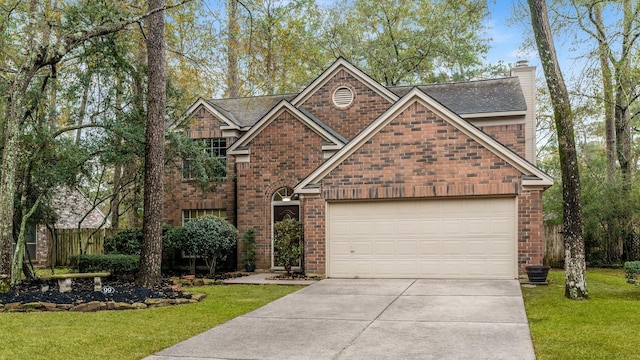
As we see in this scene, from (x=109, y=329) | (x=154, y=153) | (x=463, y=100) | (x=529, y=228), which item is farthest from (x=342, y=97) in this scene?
(x=109, y=329)

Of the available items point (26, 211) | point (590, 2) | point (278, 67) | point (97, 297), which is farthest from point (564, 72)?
point (26, 211)

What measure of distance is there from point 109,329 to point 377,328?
13.0ft

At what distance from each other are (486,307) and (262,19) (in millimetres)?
Answer: 9708

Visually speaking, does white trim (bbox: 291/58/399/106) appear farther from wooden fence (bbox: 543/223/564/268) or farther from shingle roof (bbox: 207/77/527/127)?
wooden fence (bbox: 543/223/564/268)

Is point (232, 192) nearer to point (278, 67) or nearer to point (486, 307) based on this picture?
point (278, 67)

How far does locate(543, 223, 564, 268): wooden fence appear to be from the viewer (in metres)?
21.4

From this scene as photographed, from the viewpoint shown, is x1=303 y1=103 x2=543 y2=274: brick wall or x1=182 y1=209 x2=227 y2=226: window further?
x1=182 y1=209 x2=227 y2=226: window

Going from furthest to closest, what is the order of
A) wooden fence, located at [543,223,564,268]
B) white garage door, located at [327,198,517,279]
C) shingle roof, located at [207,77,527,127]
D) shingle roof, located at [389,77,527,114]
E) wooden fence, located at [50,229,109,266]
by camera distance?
1. wooden fence, located at [50,229,109,266]
2. wooden fence, located at [543,223,564,268]
3. shingle roof, located at [207,77,527,127]
4. shingle roof, located at [389,77,527,114]
5. white garage door, located at [327,198,517,279]

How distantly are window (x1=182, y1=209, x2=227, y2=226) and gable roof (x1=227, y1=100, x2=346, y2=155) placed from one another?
7.60ft

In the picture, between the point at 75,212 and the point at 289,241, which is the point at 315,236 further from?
the point at 75,212

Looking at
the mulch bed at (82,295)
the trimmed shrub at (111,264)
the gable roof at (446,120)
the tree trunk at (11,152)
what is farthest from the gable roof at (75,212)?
the gable roof at (446,120)

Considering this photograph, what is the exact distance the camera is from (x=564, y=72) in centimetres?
1211

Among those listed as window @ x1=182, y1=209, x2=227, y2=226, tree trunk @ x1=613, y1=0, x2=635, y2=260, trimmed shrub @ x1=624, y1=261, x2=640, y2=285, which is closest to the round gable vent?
window @ x1=182, y1=209, x2=227, y2=226

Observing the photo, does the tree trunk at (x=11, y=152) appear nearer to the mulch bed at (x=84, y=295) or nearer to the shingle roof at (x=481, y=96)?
the mulch bed at (x=84, y=295)
